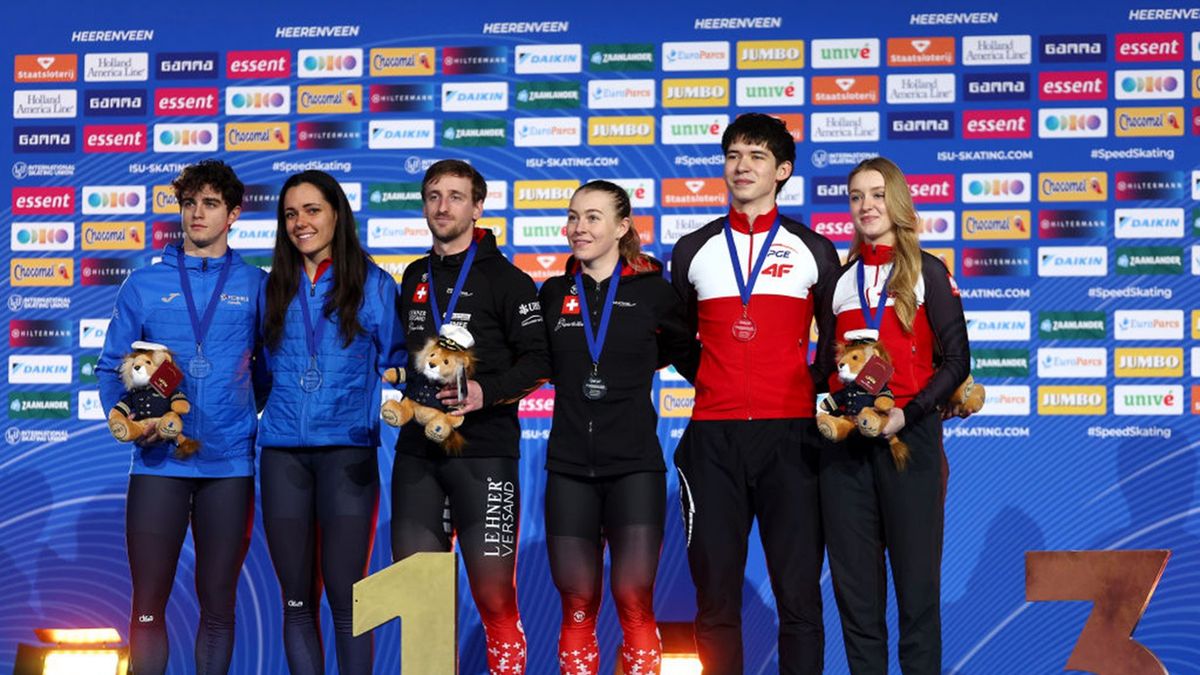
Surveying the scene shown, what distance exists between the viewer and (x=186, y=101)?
5.41 metres

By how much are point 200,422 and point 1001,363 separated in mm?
3205

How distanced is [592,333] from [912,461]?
97cm

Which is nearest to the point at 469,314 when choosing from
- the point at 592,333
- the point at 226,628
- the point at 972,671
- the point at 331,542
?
the point at 592,333

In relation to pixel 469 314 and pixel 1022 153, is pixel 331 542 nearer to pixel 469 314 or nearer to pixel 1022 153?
pixel 469 314

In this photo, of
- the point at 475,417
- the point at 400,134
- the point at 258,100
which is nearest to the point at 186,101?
the point at 258,100

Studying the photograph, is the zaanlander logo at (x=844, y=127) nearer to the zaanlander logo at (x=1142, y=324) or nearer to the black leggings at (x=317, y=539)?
the zaanlander logo at (x=1142, y=324)

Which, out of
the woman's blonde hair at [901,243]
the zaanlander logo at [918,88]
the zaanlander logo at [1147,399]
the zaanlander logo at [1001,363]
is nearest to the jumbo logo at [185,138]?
the zaanlander logo at [918,88]

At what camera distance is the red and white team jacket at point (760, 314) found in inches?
136

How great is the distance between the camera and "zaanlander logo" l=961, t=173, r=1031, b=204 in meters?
5.07

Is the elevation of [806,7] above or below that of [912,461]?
above

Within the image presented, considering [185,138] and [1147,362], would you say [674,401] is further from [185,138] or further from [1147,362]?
[185,138]

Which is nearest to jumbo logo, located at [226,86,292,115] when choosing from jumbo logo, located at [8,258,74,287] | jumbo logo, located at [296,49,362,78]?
jumbo logo, located at [296,49,362,78]

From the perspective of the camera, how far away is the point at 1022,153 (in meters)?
5.08

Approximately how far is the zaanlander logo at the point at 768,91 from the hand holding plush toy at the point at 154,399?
272 cm
